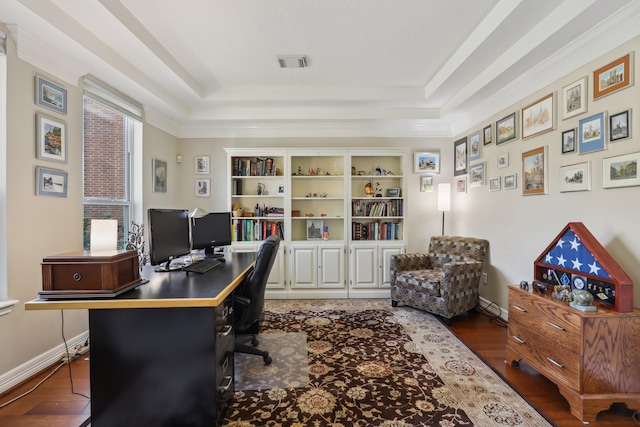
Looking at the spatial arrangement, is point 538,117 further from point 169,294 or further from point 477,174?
point 169,294

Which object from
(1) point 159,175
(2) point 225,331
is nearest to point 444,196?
(2) point 225,331

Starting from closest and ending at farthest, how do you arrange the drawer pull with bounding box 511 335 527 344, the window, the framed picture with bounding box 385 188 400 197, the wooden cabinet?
the wooden cabinet
the drawer pull with bounding box 511 335 527 344
the window
the framed picture with bounding box 385 188 400 197

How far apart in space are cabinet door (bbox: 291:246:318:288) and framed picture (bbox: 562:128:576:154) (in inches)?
113

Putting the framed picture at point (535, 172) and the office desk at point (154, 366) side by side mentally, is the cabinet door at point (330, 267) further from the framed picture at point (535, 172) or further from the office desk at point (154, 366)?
the office desk at point (154, 366)

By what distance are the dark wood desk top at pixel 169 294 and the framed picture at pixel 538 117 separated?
9.32 ft

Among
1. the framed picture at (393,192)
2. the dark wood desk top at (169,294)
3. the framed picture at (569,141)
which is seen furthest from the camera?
the framed picture at (393,192)

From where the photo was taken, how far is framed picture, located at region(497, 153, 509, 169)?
126 inches

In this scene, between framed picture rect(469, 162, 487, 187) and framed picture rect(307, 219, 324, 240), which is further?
framed picture rect(307, 219, 324, 240)

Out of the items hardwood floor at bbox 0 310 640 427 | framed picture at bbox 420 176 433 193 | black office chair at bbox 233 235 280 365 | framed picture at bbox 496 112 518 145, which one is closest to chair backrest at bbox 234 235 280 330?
black office chair at bbox 233 235 280 365

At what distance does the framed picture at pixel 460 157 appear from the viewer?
4.06 metres

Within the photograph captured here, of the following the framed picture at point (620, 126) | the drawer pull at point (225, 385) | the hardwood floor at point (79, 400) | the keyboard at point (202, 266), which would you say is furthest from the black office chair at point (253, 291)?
the framed picture at point (620, 126)

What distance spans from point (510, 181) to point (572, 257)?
1.23m

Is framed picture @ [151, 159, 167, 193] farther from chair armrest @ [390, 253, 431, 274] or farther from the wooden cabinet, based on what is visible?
the wooden cabinet

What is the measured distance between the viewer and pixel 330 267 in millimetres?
4191
